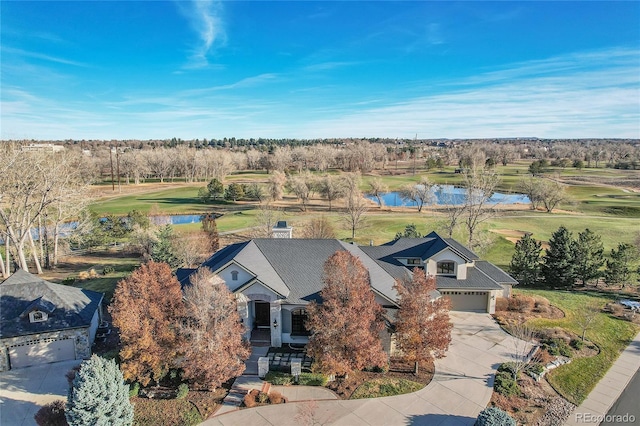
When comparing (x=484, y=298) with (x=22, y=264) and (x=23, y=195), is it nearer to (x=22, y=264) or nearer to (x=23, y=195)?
(x=22, y=264)

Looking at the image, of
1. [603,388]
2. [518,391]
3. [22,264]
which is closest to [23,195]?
[22,264]

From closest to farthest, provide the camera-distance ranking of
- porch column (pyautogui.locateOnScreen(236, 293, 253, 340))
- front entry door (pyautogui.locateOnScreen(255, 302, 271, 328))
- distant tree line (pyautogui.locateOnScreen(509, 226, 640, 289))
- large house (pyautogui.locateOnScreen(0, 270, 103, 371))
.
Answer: large house (pyautogui.locateOnScreen(0, 270, 103, 371))
porch column (pyautogui.locateOnScreen(236, 293, 253, 340))
front entry door (pyautogui.locateOnScreen(255, 302, 271, 328))
distant tree line (pyautogui.locateOnScreen(509, 226, 640, 289))

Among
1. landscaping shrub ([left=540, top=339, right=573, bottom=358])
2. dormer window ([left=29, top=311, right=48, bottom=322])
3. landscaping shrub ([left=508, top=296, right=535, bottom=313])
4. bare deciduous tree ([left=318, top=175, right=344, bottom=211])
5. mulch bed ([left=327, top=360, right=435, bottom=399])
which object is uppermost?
bare deciduous tree ([left=318, top=175, right=344, bottom=211])

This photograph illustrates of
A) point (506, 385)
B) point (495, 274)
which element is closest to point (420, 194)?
point (495, 274)

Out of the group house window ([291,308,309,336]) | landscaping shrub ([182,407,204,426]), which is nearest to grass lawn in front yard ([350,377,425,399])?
house window ([291,308,309,336])

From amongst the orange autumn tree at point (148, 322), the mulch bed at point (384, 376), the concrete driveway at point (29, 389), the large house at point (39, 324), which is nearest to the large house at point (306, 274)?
the mulch bed at point (384, 376)

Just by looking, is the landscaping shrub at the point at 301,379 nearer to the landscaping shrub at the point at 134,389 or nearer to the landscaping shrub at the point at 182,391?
the landscaping shrub at the point at 182,391

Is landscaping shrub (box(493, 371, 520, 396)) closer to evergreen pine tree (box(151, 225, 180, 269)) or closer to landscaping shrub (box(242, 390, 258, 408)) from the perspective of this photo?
landscaping shrub (box(242, 390, 258, 408))
